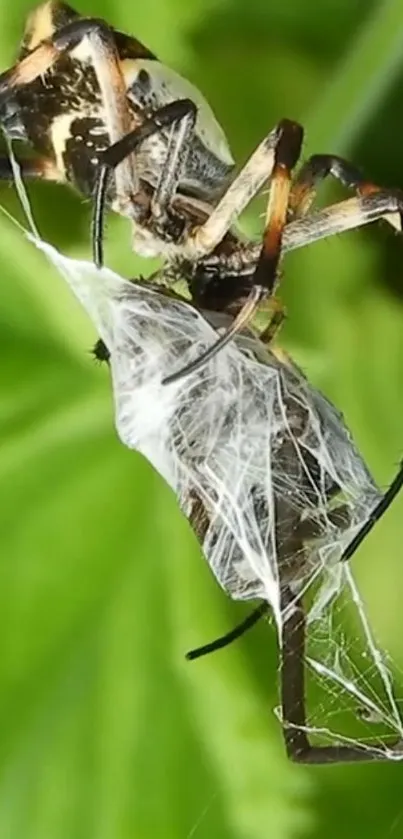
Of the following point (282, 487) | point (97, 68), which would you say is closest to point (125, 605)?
point (282, 487)

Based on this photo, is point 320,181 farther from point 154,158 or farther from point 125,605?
point 125,605

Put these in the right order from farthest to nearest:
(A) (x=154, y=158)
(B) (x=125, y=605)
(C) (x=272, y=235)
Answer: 1. (B) (x=125, y=605)
2. (A) (x=154, y=158)
3. (C) (x=272, y=235)

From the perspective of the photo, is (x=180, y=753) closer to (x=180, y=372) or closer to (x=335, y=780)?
(x=335, y=780)

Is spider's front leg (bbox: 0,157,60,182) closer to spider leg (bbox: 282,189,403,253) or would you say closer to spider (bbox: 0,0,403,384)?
spider (bbox: 0,0,403,384)

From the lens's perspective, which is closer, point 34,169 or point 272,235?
point 272,235

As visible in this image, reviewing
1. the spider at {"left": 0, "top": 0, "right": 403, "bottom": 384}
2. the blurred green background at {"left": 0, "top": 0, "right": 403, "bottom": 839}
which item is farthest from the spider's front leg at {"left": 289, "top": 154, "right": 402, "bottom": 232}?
the blurred green background at {"left": 0, "top": 0, "right": 403, "bottom": 839}

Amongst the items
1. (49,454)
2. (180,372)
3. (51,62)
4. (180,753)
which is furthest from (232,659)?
(51,62)

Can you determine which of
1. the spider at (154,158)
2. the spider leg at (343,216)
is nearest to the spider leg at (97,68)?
the spider at (154,158)

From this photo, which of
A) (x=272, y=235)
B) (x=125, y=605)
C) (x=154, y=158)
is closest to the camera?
(x=272, y=235)

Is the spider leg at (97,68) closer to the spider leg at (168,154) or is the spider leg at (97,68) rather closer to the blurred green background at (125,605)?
the spider leg at (168,154)
